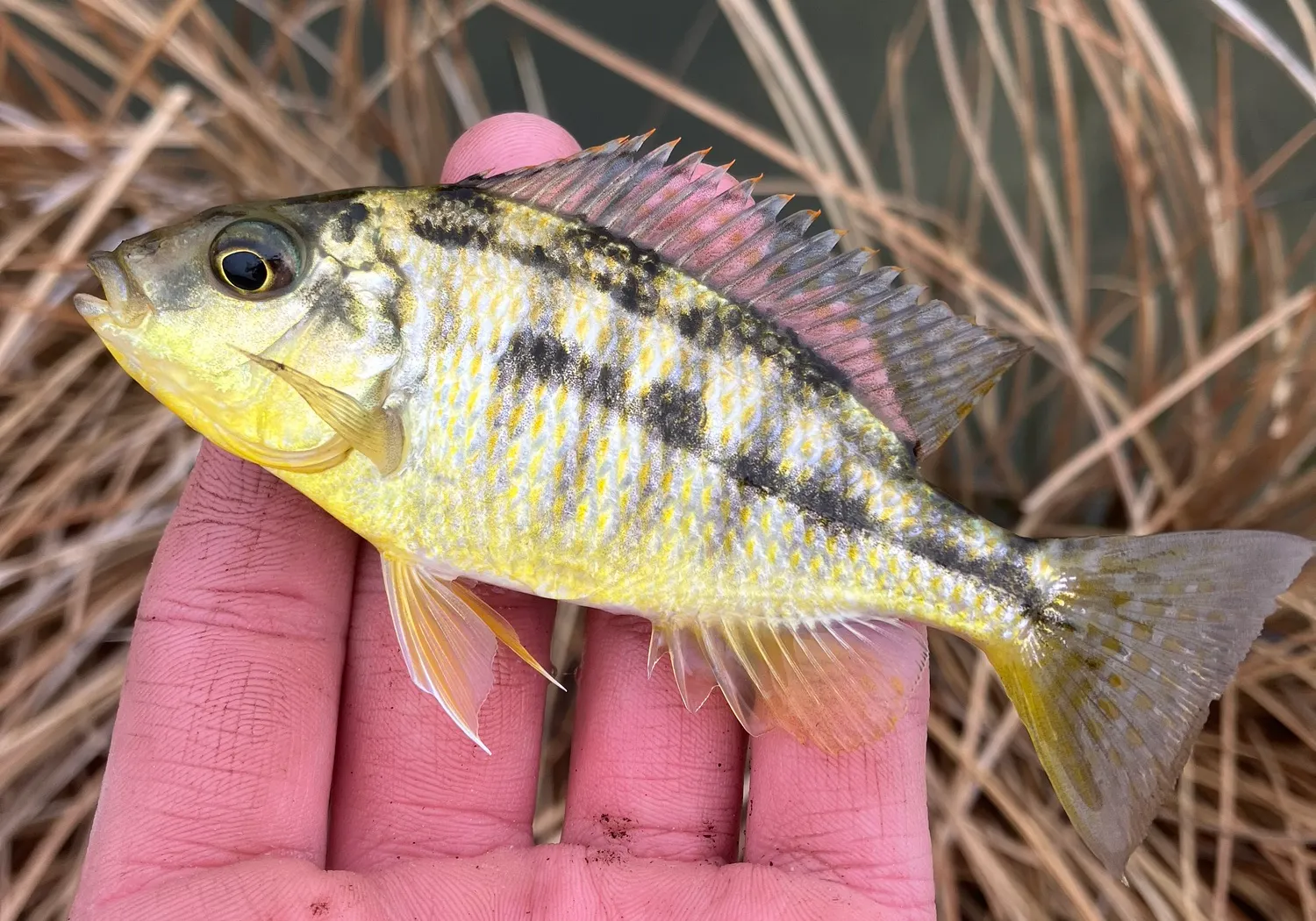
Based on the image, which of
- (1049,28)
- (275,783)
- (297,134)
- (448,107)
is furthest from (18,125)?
(1049,28)

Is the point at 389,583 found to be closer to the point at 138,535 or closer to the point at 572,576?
the point at 572,576

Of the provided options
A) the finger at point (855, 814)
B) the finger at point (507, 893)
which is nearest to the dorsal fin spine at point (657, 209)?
the finger at point (855, 814)

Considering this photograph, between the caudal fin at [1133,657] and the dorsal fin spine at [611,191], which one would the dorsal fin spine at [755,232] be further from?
the caudal fin at [1133,657]

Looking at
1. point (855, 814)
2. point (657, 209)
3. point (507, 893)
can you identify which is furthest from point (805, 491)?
point (507, 893)

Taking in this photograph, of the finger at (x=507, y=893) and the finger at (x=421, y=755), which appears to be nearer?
the finger at (x=507, y=893)

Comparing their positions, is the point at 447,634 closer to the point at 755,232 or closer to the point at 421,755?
the point at 421,755

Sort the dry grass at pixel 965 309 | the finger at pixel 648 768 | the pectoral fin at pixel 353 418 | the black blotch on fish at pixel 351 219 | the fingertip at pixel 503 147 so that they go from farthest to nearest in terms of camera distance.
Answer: the dry grass at pixel 965 309, the fingertip at pixel 503 147, the finger at pixel 648 768, the black blotch on fish at pixel 351 219, the pectoral fin at pixel 353 418

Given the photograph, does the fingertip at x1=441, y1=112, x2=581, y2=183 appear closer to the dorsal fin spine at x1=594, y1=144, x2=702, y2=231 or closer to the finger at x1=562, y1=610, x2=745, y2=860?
the dorsal fin spine at x1=594, y1=144, x2=702, y2=231
